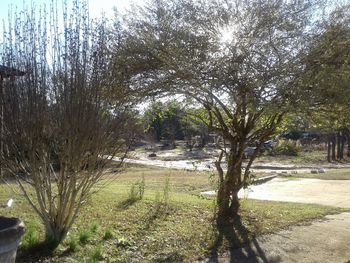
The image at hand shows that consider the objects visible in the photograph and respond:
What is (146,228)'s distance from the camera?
355 inches

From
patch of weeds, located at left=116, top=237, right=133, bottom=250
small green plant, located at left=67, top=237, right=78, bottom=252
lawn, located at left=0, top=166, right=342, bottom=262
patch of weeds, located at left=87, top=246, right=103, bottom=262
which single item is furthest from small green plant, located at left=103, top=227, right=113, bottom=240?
patch of weeds, located at left=87, top=246, right=103, bottom=262

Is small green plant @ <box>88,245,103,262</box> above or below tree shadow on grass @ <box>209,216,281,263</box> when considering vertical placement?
above

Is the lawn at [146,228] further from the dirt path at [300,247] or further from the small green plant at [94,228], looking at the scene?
the dirt path at [300,247]

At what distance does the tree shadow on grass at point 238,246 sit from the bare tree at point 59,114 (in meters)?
2.32

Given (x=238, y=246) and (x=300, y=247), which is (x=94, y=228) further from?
(x=300, y=247)

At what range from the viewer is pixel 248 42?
868 cm

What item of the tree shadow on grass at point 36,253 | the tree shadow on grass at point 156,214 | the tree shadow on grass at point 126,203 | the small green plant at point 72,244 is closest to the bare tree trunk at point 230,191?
the tree shadow on grass at point 156,214

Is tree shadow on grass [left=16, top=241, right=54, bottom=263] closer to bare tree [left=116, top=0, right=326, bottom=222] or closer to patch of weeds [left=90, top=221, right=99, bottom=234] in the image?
patch of weeds [left=90, top=221, right=99, bottom=234]

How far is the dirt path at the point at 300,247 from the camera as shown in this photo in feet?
25.7

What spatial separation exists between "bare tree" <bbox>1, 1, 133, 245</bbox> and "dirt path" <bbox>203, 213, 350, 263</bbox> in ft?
7.57

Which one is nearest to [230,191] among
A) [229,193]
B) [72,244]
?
[229,193]

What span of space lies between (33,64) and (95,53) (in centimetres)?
89

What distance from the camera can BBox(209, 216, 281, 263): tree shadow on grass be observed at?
778 centimetres

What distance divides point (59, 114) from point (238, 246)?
3.65 metres
